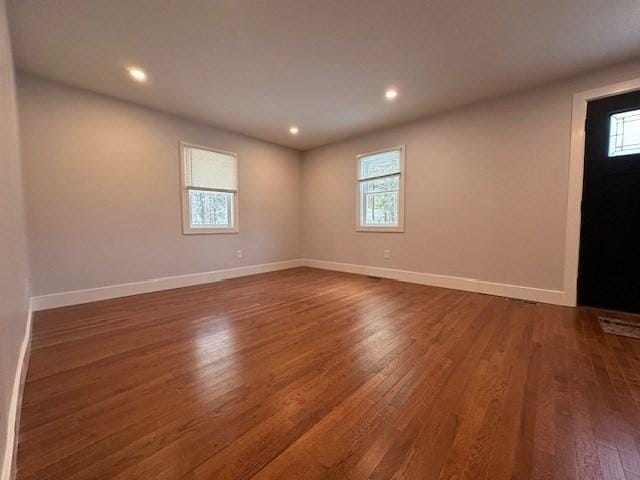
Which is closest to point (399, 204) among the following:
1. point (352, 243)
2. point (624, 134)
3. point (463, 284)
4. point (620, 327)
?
point (352, 243)

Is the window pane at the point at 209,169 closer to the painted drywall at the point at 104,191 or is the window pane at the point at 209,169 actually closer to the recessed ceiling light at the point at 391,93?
the painted drywall at the point at 104,191

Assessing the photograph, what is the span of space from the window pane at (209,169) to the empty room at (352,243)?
0.04 m

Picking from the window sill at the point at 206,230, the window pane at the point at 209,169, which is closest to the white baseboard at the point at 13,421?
the window sill at the point at 206,230

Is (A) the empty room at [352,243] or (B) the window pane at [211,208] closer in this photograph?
(A) the empty room at [352,243]

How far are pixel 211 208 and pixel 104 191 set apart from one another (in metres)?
1.43

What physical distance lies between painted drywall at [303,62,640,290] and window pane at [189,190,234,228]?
253cm

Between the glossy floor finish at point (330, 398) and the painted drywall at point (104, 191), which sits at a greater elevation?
the painted drywall at point (104, 191)

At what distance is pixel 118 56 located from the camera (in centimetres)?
258

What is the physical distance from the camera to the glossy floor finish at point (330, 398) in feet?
3.42

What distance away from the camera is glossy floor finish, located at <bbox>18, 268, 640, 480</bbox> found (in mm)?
1043

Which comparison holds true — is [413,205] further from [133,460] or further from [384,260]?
[133,460]

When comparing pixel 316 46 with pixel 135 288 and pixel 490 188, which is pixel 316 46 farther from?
pixel 135 288

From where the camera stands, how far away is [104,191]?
338 cm

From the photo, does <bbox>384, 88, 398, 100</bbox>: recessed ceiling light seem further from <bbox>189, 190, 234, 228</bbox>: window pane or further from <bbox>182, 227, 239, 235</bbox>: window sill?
<bbox>182, 227, 239, 235</bbox>: window sill
